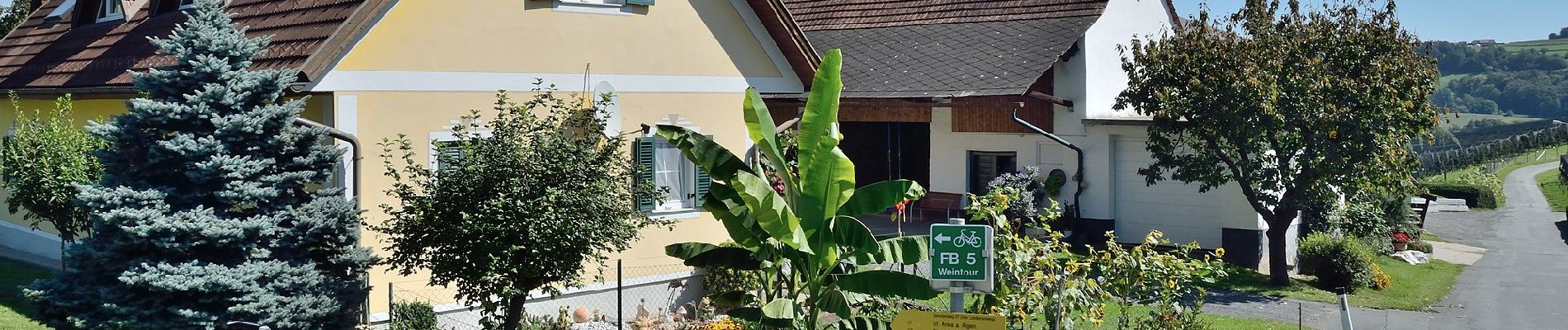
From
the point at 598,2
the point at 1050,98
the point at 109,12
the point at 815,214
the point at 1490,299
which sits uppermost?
the point at 109,12

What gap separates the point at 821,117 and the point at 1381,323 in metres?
9.78

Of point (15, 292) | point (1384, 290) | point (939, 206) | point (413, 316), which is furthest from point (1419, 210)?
point (15, 292)

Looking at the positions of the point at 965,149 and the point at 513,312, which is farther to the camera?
the point at 965,149

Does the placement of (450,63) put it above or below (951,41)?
below

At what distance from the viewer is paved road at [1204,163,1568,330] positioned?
1712 cm

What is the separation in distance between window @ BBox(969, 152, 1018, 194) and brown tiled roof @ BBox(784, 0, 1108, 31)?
9.16ft

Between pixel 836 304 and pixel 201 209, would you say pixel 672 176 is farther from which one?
pixel 201 209

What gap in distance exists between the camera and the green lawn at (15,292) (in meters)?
12.5

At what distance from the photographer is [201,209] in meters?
10.5

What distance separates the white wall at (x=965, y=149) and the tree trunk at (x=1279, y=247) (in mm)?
4442

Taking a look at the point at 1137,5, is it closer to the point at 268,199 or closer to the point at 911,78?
the point at 911,78

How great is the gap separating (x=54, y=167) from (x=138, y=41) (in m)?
1.98

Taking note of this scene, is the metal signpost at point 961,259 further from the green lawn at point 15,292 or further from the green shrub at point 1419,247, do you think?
the green shrub at point 1419,247

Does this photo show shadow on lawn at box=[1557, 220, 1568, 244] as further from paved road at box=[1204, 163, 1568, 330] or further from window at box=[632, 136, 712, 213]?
window at box=[632, 136, 712, 213]
